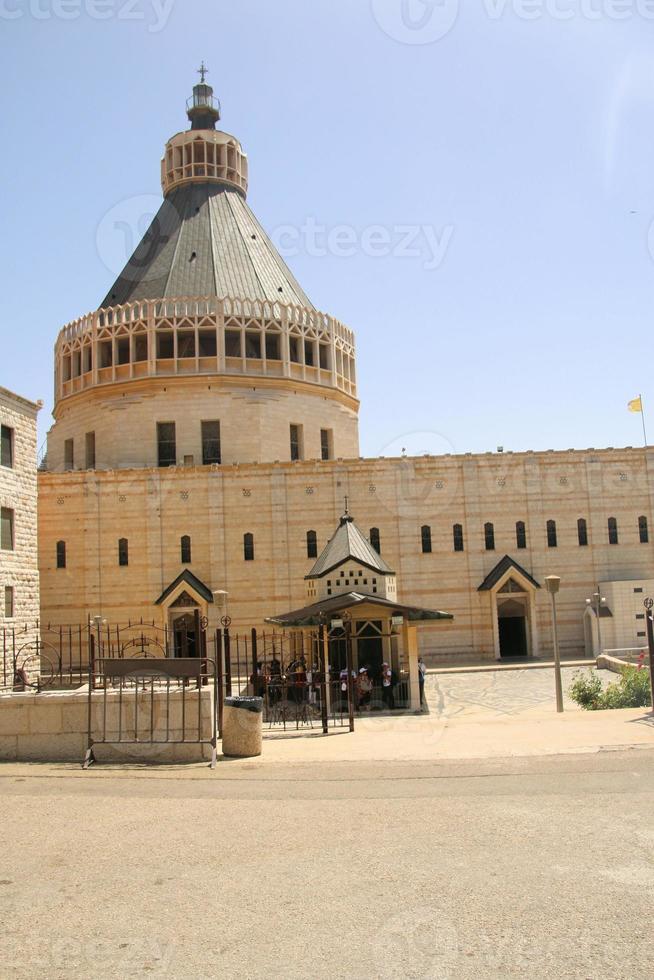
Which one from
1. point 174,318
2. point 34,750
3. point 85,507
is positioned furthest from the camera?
point 174,318

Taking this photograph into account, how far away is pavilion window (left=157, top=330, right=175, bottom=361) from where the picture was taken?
49438mm

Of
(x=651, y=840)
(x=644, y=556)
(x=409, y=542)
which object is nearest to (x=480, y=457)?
(x=409, y=542)

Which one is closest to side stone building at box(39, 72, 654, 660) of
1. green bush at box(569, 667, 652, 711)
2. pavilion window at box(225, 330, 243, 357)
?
pavilion window at box(225, 330, 243, 357)

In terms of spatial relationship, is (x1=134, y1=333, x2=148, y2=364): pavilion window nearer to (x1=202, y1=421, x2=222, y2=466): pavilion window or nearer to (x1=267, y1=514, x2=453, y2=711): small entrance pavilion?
(x1=202, y1=421, x2=222, y2=466): pavilion window

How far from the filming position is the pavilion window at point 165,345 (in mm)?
49438

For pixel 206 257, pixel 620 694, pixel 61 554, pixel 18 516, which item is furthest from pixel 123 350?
pixel 620 694

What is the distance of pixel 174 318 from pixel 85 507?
11.6 metres

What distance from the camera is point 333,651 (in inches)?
1131

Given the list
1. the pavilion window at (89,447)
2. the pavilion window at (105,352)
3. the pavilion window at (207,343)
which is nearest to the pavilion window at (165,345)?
the pavilion window at (207,343)

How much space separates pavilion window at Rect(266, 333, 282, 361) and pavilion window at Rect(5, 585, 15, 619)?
21.9 meters

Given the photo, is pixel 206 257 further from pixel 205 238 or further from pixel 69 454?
pixel 69 454

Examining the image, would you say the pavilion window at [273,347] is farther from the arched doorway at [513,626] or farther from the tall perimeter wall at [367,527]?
the arched doorway at [513,626]

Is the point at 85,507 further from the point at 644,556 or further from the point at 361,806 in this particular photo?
the point at 361,806

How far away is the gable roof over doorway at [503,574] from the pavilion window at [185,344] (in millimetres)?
19227
